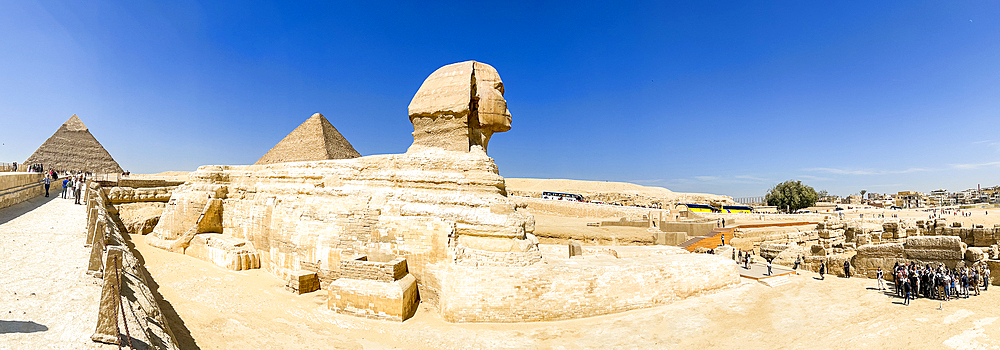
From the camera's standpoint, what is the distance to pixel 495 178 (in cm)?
869

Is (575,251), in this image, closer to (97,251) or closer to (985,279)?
(985,279)

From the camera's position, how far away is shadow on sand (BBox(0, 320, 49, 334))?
11.7 feet

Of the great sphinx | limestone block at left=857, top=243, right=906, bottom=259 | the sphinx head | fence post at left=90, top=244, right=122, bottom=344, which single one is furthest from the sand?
the sphinx head

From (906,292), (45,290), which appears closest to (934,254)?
(906,292)

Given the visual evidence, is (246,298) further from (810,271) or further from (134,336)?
(810,271)

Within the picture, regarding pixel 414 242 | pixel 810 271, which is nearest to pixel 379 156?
pixel 414 242

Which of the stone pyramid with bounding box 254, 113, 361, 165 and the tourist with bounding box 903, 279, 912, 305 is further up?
the stone pyramid with bounding box 254, 113, 361, 165

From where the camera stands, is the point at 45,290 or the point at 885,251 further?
the point at 885,251

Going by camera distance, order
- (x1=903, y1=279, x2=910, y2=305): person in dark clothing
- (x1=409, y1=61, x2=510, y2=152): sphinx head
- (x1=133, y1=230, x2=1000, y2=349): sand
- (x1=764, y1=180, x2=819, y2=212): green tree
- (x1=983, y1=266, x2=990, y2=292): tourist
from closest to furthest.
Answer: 1. (x1=133, y1=230, x2=1000, y2=349): sand
2. (x1=903, y1=279, x2=910, y2=305): person in dark clothing
3. (x1=983, y1=266, x2=990, y2=292): tourist
4. (x1=409, y1=61, x2=510, y2=152): sphinx head
5. (x1=764, y1=180, x2=819, y2=212): green tree

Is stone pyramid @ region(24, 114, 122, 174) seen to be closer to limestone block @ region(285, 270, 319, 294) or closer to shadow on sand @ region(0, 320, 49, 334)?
limestone block @ region(285, 270, 319, 294)

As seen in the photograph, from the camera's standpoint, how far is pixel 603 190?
223 ft

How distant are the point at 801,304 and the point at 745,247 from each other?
10878mm

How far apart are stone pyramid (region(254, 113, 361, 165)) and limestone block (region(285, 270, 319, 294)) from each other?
12.5 metres

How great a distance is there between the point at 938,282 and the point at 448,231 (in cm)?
1026
